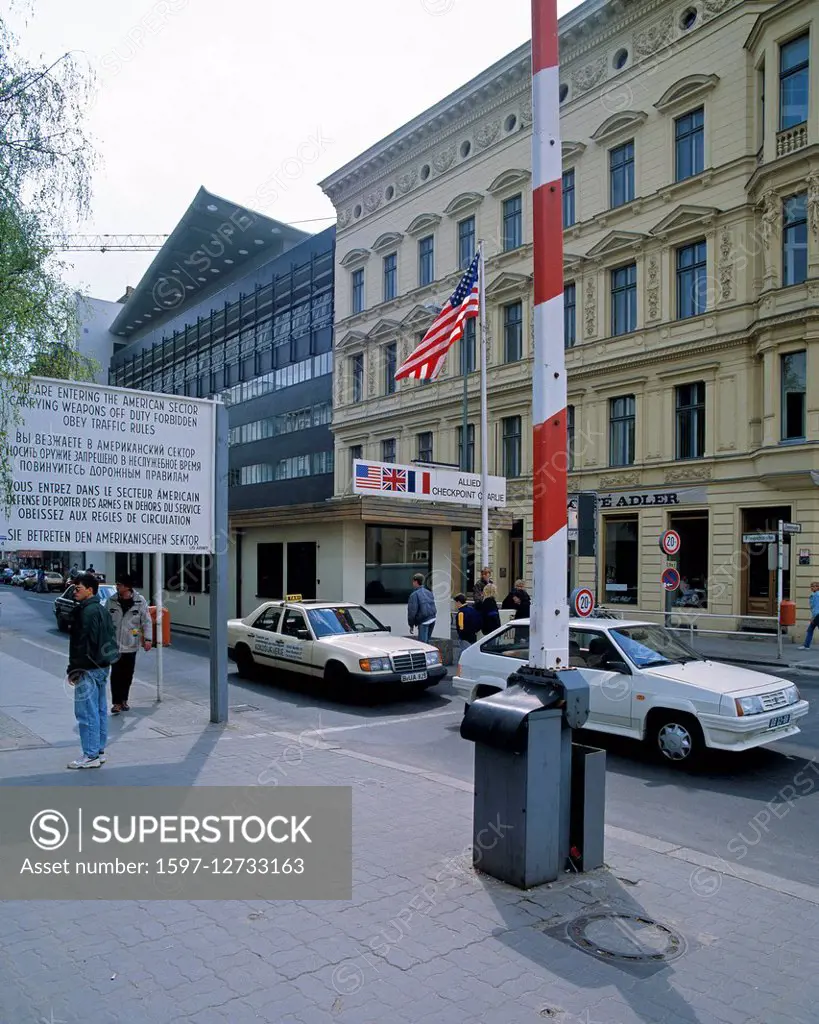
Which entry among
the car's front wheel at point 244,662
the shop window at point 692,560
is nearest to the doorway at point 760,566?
the shop window at point 692,560

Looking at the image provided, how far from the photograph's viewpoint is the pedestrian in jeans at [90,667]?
7438 millimetres

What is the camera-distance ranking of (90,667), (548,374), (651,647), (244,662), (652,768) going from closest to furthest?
1. (548,374)
2. (90,667)
3. (652,768)
4. (651,647)
5. (244,662)

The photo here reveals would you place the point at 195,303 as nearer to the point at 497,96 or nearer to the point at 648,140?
the point at 497,96

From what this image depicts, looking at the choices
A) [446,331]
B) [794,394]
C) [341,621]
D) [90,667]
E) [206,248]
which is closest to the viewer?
[90,667]

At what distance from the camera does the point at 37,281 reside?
25.9ft

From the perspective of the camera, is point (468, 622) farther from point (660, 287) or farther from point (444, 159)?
point (444, 159)

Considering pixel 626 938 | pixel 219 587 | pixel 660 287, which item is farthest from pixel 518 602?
pixel 660 287

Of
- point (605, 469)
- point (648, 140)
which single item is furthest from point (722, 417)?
point (648, 140)

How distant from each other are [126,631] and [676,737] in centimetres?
699

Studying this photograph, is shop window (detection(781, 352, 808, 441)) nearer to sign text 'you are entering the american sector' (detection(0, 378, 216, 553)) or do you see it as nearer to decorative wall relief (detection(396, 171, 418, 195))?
sign text 'you are entering the american sector' (detection(0, 378, 216, 553))

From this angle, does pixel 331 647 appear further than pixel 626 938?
Yes

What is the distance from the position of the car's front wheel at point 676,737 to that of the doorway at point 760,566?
1559 cm

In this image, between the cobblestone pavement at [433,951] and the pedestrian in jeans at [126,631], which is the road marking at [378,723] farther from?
the cobblestone pavement at [433,951]

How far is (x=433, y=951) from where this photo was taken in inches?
162
